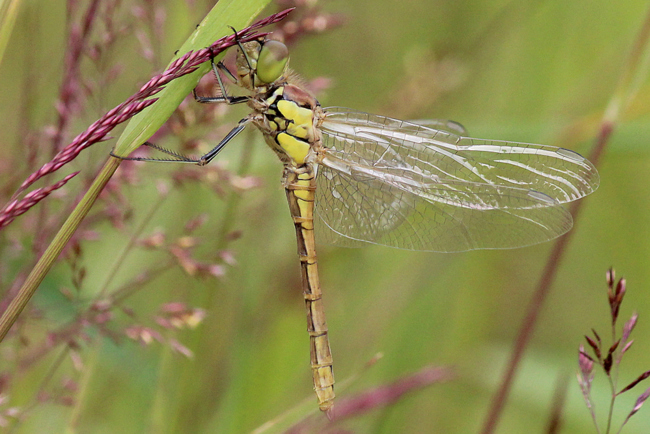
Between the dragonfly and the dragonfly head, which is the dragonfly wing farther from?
the dragonfly head

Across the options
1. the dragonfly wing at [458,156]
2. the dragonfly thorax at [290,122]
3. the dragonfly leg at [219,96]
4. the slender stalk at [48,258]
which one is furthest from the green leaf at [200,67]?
the dragonfly wing at [458,156]

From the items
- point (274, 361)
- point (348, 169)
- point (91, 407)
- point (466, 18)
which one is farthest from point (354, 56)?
point (91, 407)

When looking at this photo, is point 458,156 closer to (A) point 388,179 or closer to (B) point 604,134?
(A) point 388,179

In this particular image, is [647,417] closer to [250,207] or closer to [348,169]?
[348,169]

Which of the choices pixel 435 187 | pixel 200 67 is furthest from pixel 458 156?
pixel 200 67

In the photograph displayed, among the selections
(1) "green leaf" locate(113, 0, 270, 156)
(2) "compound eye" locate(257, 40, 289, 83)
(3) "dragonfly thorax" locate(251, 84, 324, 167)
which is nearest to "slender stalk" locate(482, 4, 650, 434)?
(3) "dragonfly thorax" locate(251, 84, 324, 167)

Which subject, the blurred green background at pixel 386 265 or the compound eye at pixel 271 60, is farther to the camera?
the blurred green background at pixel 386 265

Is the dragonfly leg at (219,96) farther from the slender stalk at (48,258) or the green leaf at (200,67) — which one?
the slender stalk at (48,258)
